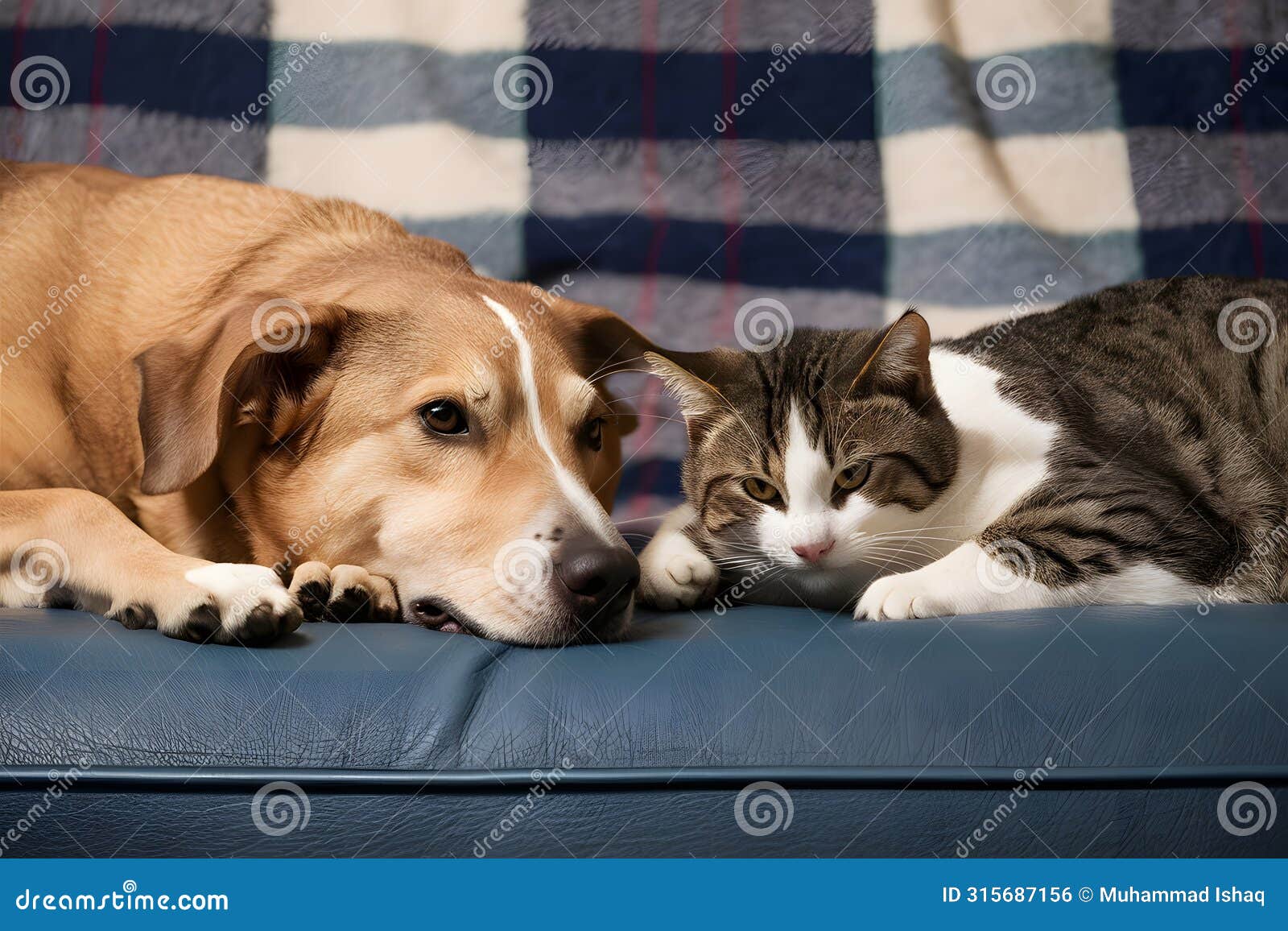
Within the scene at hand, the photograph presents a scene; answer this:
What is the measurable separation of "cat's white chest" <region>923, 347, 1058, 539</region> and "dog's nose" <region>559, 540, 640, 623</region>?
26.8 inches

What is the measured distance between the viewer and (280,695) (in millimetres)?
1212

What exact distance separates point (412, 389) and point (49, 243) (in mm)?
774

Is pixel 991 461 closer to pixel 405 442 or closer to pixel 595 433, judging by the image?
pixel 595 433

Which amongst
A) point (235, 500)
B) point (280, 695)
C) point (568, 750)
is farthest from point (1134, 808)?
point (235, 500)

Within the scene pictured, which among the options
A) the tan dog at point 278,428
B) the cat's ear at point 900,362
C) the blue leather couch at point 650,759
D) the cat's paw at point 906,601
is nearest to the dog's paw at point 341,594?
the tan dog at point 278,428

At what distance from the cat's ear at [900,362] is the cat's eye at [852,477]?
0.45ft

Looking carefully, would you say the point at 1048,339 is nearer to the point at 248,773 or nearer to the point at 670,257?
the point at 670,257

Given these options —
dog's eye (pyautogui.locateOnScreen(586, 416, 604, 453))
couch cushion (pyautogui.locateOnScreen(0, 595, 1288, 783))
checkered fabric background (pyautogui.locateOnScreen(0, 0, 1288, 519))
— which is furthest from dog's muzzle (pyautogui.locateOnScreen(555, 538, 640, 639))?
checkered fabric background (pyautogui.locateOnScreen(0, 0, 1288, 519))

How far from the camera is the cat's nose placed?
1.76 meters

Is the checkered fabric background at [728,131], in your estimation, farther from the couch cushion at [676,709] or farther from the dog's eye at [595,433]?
the couch cushion at [676,709]

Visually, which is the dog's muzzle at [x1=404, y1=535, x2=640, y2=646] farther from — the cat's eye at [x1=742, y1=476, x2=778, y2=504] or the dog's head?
the cat's eye at [x1=742, y1=476, x2=778, y2=504]

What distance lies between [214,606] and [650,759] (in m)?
0.59

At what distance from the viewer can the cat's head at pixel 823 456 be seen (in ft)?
5.94

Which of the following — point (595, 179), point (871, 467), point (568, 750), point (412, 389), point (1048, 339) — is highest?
point (595, 179)
